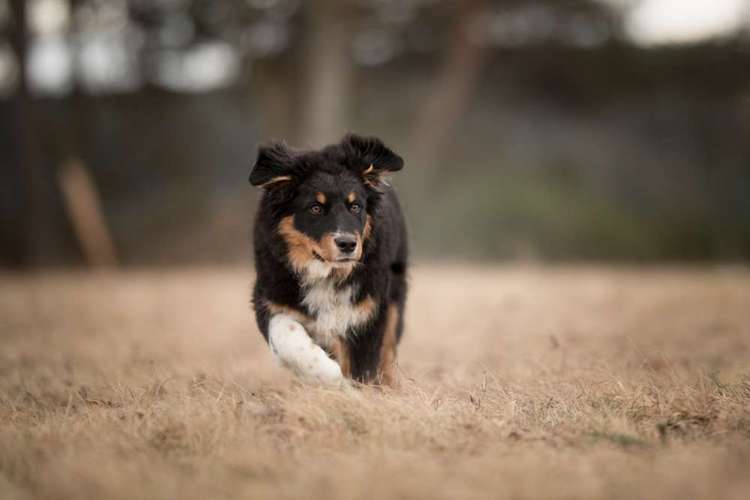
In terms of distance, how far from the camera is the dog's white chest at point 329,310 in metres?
5.46

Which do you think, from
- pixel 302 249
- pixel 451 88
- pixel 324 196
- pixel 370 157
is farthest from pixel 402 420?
pixel 451 88

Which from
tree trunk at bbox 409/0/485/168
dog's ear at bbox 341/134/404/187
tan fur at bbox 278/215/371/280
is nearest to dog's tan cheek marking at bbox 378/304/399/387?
tan fur at bbox 278/215/371/280

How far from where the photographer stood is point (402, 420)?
167 inches

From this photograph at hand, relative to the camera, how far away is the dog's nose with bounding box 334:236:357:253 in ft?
17.1

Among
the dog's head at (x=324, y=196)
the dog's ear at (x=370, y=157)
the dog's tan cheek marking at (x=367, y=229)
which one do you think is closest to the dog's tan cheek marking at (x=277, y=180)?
the dog's head at (x=324, y=196)

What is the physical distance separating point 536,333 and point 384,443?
4698 millimetres

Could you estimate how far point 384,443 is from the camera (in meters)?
3.97

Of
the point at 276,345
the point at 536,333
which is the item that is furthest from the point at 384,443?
the point at 536,333

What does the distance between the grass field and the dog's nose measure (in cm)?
83

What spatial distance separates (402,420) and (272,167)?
6.48ft

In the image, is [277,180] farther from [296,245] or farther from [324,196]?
[296,245]

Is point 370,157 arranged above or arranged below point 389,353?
above

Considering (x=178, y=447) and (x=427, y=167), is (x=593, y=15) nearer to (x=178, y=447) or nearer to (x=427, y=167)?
(x=427, y=167)

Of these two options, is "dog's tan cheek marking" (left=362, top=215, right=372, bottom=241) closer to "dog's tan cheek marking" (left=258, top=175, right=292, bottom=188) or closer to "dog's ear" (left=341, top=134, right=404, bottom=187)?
"dog's ear" (left=341, top=134, right=404, bottom=187)
